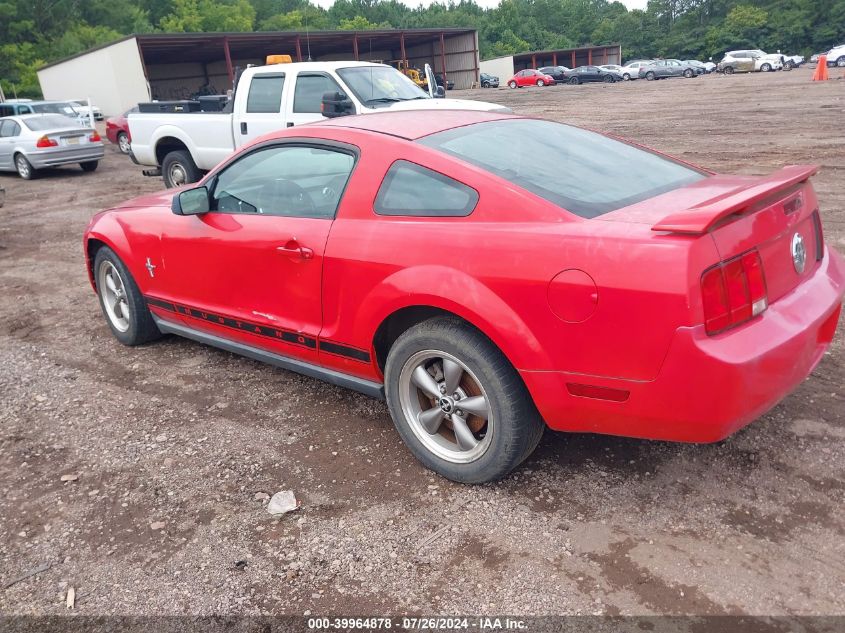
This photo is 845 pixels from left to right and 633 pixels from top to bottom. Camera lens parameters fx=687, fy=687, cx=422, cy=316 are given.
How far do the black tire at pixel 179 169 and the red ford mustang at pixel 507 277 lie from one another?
6.97 metres

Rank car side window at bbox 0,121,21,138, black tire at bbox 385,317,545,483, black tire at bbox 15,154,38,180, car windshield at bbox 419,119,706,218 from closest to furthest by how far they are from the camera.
→ black tire at bbox 385,317,545,483
car windshield at bbox 419,119,706,218
black tire at bbox 15,154,38,180
car side window at bbox 0,121,21,138

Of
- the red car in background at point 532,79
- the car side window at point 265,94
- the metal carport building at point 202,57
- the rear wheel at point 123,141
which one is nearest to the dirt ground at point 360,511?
the car side window at point 265,94

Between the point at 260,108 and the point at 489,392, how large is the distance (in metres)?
7.55

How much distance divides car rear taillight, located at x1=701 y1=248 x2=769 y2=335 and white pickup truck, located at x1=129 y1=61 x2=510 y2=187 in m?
5.90

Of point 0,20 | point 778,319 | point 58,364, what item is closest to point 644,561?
point 778,319

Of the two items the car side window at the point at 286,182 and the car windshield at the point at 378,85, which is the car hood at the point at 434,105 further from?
the car side window at the point at 286,182

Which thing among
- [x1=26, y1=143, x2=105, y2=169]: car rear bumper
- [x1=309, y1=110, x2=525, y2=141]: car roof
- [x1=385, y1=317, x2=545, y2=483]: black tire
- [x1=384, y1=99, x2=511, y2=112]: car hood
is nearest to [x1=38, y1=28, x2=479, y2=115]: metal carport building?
[x1=26, y1=143, x2=105, y2=169]: car rear bumper

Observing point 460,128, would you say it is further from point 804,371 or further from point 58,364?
point 58,364

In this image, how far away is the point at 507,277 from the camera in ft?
8.64

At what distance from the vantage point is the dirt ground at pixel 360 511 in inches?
95.5

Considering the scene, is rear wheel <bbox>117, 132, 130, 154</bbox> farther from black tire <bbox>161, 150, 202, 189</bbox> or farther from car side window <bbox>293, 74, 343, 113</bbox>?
car side window <bbox>293, 74, 343, 113</bbox>

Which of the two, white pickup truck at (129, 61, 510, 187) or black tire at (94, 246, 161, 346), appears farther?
white pickup truck at (129, 61, 510, 187)

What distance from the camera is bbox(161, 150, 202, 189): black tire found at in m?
10.5

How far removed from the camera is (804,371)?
268 cm
